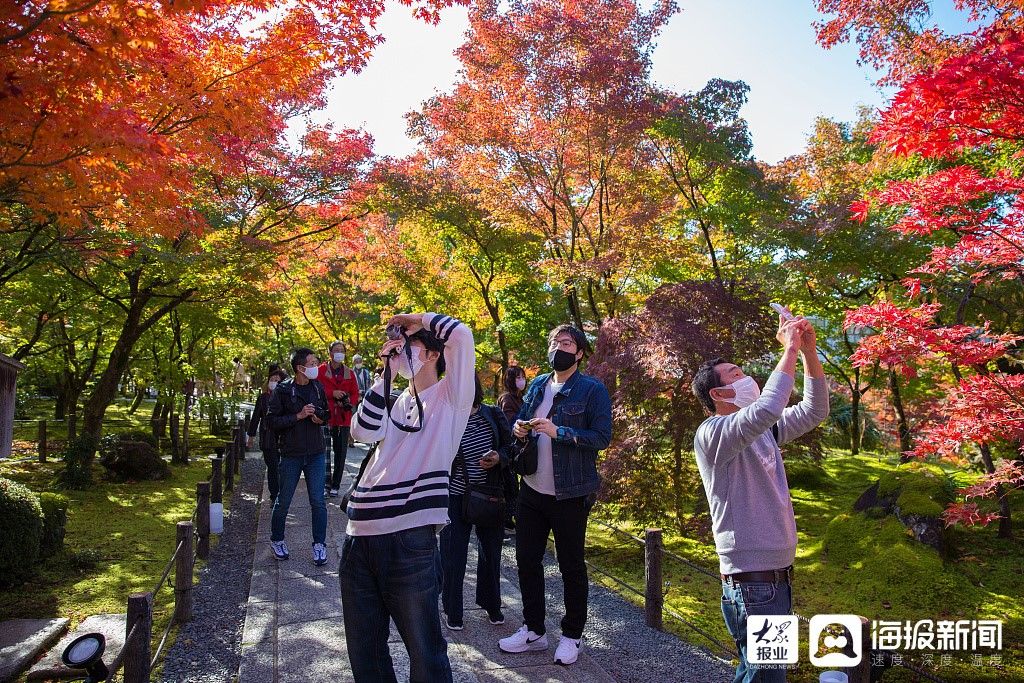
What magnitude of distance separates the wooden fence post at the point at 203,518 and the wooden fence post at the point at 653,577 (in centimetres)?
457

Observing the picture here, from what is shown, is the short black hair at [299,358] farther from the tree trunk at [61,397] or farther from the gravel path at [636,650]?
the tree trunk at [61,397]

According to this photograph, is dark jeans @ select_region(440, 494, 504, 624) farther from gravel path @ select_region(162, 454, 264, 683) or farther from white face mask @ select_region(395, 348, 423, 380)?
white face mask @ select_region(395, 348, 423, 380)

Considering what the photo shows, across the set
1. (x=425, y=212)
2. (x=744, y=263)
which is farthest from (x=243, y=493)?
(x=744, y=263)

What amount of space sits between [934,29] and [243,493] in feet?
41.5

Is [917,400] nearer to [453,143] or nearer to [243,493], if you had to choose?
[453,143]

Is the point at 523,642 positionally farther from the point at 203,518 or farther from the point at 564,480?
the point at 203,518

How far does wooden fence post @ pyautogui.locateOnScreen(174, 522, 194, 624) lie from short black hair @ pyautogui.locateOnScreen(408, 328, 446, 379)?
3.38 meters

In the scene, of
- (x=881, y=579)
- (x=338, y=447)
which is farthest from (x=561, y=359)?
(x=338, y=447)

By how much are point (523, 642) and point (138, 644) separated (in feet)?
7.70

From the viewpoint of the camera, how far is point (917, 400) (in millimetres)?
16250

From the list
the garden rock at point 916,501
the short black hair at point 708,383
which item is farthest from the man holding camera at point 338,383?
the garden rock at point 916,501

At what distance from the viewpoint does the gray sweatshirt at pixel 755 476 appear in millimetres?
2889

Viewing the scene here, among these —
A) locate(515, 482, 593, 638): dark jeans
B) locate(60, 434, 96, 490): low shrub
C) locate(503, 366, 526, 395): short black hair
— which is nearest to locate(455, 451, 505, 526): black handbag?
locate(515, 482, 593, 638): dark jeans

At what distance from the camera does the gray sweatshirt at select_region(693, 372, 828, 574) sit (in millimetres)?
2889
